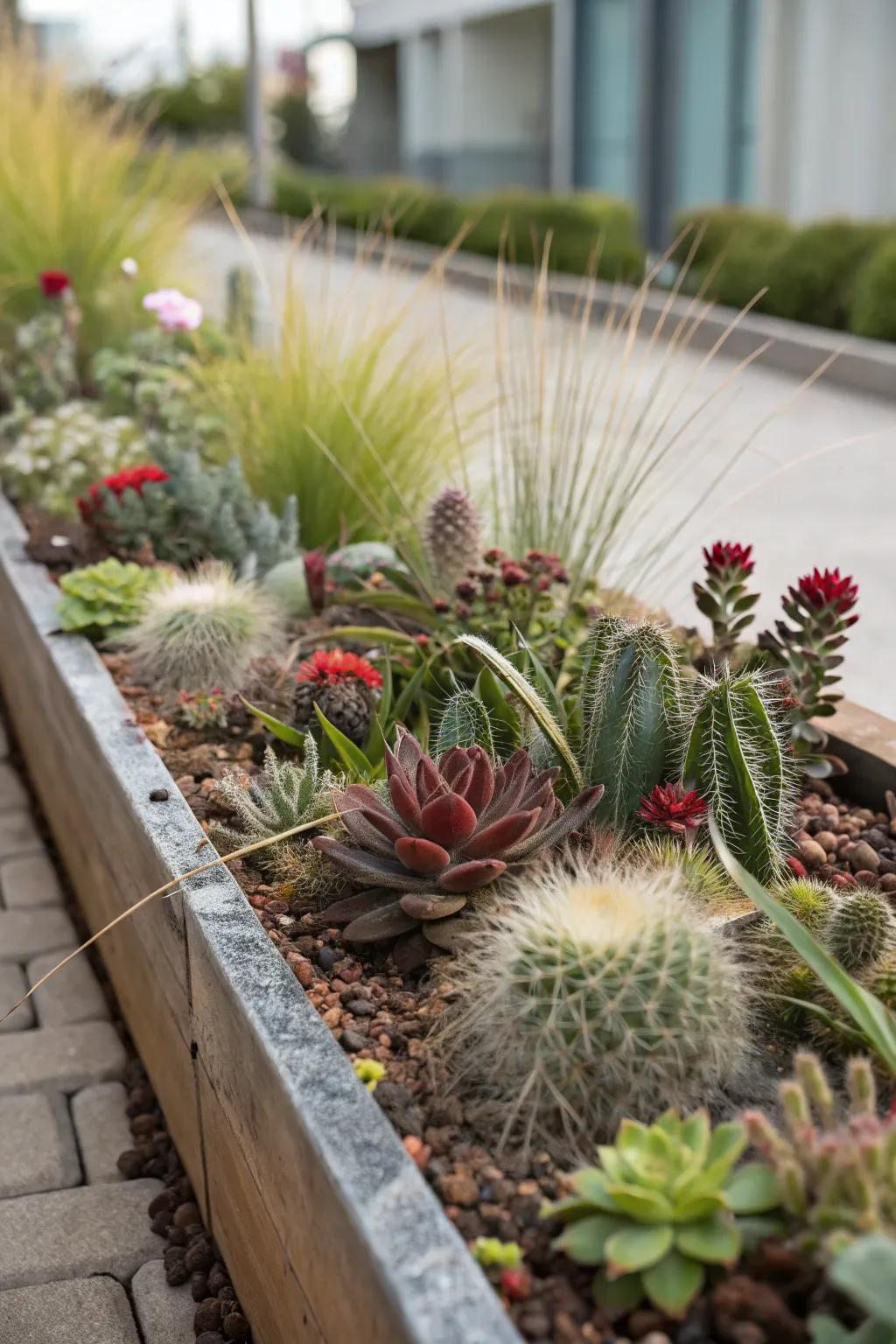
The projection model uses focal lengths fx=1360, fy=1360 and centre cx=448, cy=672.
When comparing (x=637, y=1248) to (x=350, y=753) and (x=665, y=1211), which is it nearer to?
(x=665, y=1211)

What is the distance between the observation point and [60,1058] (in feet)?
8.44

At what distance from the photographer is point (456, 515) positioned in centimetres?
285

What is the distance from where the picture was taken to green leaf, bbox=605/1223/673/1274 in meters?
1.27

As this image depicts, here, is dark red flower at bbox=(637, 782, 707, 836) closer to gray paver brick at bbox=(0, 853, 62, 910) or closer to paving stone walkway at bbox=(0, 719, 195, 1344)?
paving stone walkway at bbox=(0, 719, 195, 1344)

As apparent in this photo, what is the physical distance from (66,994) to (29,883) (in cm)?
50

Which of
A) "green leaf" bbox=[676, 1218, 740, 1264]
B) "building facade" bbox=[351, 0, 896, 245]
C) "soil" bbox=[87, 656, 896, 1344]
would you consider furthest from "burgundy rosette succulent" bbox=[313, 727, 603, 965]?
"building facade" bbox=[351, 0, 896, 245]

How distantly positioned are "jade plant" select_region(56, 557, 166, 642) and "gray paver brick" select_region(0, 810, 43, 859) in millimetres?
616

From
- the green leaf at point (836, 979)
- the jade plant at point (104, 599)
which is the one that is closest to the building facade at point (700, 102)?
the jade plant at point (104, 599)

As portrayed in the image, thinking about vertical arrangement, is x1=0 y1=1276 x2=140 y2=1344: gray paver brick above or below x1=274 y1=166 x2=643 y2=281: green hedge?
below

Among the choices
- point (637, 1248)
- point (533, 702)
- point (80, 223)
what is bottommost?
point (637, 1248)

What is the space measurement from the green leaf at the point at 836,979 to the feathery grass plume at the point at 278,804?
0.77m

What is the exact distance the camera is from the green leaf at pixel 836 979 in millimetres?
1569

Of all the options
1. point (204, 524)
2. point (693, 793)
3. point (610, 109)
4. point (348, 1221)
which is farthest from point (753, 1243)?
point (610, 109)

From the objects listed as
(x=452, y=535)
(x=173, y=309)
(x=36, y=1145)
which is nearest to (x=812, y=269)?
(x=173, y=309)
